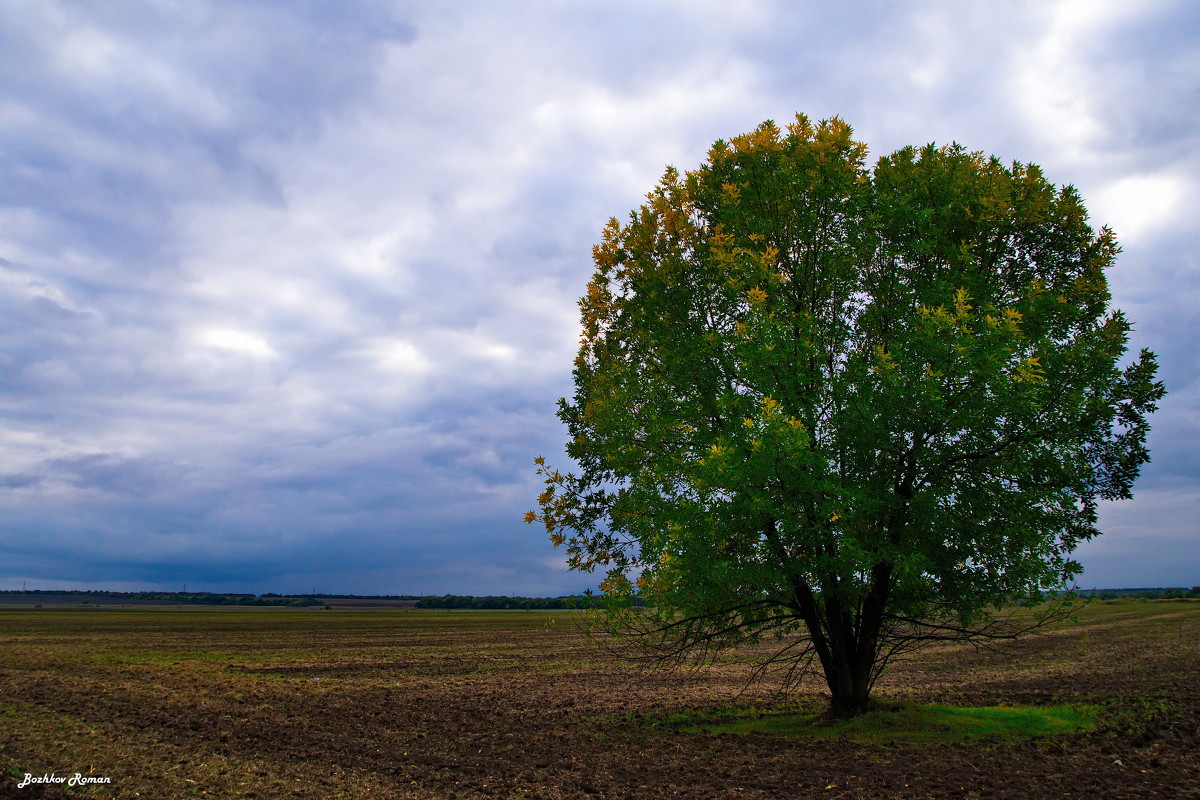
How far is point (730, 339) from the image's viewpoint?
14477mm

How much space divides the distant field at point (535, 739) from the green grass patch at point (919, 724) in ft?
1.67

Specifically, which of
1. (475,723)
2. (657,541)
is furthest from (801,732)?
(475,723)

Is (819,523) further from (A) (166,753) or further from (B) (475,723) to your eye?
(A) (166,753)

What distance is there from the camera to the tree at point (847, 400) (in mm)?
12211

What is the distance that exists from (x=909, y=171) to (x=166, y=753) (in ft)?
67.7

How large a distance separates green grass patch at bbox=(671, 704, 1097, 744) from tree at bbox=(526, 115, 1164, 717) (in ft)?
2.97

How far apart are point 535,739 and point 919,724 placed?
871 cm

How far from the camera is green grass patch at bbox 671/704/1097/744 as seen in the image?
1431 centimetres

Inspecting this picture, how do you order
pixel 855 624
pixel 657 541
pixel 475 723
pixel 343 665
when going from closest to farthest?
pixel 657 541, pixel 855 624, pixel 475 723, pixel 343 665

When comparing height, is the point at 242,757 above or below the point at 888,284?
below

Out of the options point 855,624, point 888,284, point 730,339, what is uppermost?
point 888,284
